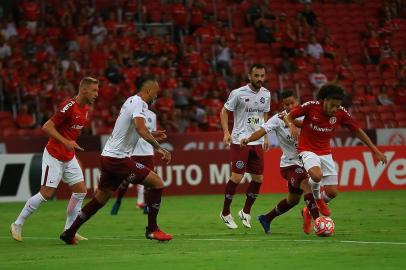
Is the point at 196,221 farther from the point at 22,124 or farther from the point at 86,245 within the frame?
the point at 22,124

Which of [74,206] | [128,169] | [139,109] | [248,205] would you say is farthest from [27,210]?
[248,205]

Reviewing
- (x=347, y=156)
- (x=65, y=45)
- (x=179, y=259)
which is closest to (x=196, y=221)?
(x=179, y=259)

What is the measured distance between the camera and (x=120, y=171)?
13.5 metres

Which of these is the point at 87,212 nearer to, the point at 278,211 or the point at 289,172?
the point at 278,211

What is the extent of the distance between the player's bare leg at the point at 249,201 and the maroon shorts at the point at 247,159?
0.51 feet

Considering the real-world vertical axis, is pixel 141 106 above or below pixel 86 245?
above

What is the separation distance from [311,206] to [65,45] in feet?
58.6

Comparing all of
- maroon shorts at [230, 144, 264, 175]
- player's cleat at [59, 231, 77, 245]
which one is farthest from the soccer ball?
player's cleat at [59, 231, 77, 245]

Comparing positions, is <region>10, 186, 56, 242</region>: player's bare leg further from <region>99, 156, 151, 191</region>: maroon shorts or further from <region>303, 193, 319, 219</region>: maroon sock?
<region>303, 193, 319, 219</region>: maroon sock

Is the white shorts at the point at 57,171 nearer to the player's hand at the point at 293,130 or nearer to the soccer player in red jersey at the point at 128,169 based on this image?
the soccer player in red jersey at the point at 128,169

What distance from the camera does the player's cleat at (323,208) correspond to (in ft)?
46.5

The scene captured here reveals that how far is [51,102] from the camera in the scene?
28.2 metres

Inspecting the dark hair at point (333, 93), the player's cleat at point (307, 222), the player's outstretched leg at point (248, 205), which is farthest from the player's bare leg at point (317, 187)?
the player's outstretched leg at point (248, 205)

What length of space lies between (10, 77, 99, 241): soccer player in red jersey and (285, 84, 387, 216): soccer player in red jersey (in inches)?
116
